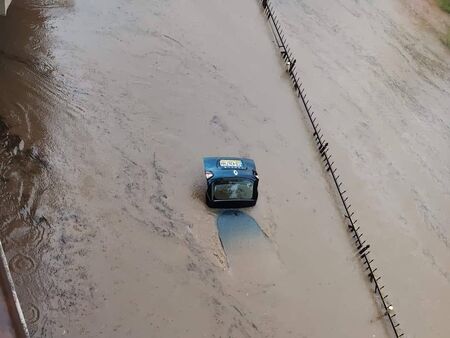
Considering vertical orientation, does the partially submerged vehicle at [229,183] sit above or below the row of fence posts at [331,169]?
below

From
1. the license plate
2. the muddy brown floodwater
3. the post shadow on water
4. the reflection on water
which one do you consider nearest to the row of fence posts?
the muddy brown floodwater

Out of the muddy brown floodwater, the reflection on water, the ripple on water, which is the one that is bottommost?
the ripple on water

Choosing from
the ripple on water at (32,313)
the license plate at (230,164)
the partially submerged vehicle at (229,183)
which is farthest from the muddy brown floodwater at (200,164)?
the license plate at (230,164)

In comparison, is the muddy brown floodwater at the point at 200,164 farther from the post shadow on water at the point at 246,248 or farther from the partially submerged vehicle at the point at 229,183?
the partially submerged vehicle at the point at 229,183

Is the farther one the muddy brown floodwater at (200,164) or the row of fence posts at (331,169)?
the row of fence posts at (331,169)

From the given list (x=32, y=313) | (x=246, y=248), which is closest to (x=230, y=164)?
(x=246, y=248)

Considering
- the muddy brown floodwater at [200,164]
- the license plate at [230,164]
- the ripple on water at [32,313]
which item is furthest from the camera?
the license plate at [230,164]

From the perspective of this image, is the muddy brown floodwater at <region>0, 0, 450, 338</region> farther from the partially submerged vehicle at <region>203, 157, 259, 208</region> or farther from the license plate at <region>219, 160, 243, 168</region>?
the license plate at <region>219, 160, 243, 168</region>
